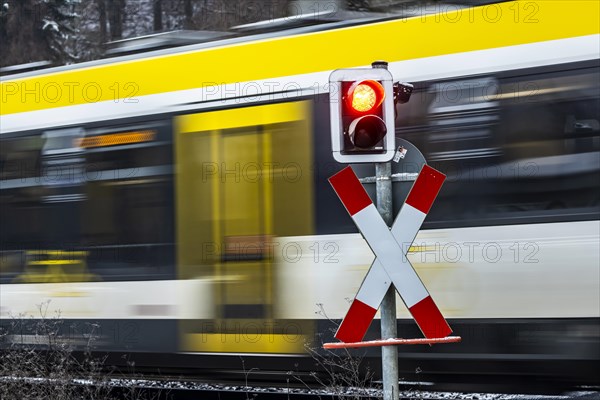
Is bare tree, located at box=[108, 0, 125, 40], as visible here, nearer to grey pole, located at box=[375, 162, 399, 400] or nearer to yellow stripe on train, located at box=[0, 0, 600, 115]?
yellow stripe on train, located at box=[0, 0, 600, 115]

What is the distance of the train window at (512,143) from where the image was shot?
7754 mm

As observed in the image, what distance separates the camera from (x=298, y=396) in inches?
389

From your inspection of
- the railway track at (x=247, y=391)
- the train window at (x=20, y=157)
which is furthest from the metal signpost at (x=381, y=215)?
the train window at (x=20, y=157)

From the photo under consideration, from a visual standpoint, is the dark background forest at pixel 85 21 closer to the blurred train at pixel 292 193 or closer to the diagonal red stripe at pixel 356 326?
the blurred train at pixel 292 193

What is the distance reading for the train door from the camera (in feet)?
29.6

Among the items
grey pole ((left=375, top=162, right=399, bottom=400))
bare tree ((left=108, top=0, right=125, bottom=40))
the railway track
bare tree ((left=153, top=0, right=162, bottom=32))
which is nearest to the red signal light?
grey pole ((left=375, top=162, right=399, bottom=400))

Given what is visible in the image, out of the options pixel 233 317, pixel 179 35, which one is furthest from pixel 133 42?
pixel 233 317

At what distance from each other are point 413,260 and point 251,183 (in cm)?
170

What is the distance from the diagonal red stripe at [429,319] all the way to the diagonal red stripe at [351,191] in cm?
65

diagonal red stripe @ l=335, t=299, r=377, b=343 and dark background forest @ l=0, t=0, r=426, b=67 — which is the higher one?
dark background forest @ l=0, t=0, r=426, b=67

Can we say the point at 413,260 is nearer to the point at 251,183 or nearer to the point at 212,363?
the point at 251,183

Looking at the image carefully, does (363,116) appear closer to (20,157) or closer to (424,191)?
(424,191)

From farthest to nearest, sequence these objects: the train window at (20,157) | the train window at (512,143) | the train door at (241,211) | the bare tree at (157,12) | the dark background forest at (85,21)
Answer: the bare tree at (157,12) < the dark background forest at (85,21) < the train window at (20,157) < the train door at (241,211) < the train window at (512,143)

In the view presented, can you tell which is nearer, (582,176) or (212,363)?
(582,176)
